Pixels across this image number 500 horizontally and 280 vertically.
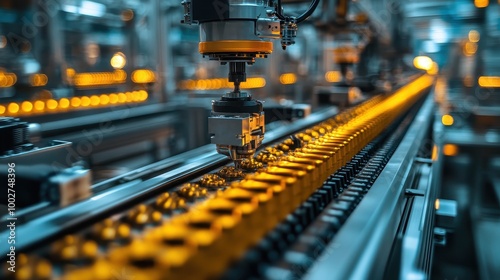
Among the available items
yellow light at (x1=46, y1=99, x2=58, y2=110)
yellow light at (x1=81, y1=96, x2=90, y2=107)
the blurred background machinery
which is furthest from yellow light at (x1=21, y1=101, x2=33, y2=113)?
yellow light at (x1=81, y1=96, x2=90, y2=107)

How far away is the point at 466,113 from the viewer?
465 centimetres

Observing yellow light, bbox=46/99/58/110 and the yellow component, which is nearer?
yellow light, bbox=46/99/58/110

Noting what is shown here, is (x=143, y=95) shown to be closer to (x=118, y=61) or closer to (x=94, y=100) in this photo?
(x=94, y=100)

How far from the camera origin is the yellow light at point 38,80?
10.4ft

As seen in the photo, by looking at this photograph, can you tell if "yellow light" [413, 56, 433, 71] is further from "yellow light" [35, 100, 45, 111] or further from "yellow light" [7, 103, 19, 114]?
"yellow light" [7, 103, 19, 114]

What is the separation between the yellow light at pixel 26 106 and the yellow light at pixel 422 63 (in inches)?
283

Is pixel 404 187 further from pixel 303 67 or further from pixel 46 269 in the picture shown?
pixel 303 67

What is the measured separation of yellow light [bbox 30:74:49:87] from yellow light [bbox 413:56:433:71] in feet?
22.5

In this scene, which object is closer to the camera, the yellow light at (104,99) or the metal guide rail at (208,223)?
the metal guide rail at (208,223)

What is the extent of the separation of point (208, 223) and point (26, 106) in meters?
2.33

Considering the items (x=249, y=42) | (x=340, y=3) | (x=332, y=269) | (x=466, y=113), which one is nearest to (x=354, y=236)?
A: (x=332, y=269)

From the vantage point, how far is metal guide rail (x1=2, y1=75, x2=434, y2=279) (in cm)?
46

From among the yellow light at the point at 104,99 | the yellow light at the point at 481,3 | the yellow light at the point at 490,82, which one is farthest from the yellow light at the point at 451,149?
the yellow light at the point at 104,99

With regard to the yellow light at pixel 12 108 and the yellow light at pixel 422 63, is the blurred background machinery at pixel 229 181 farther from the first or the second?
the yellow light at pixel 422 63
